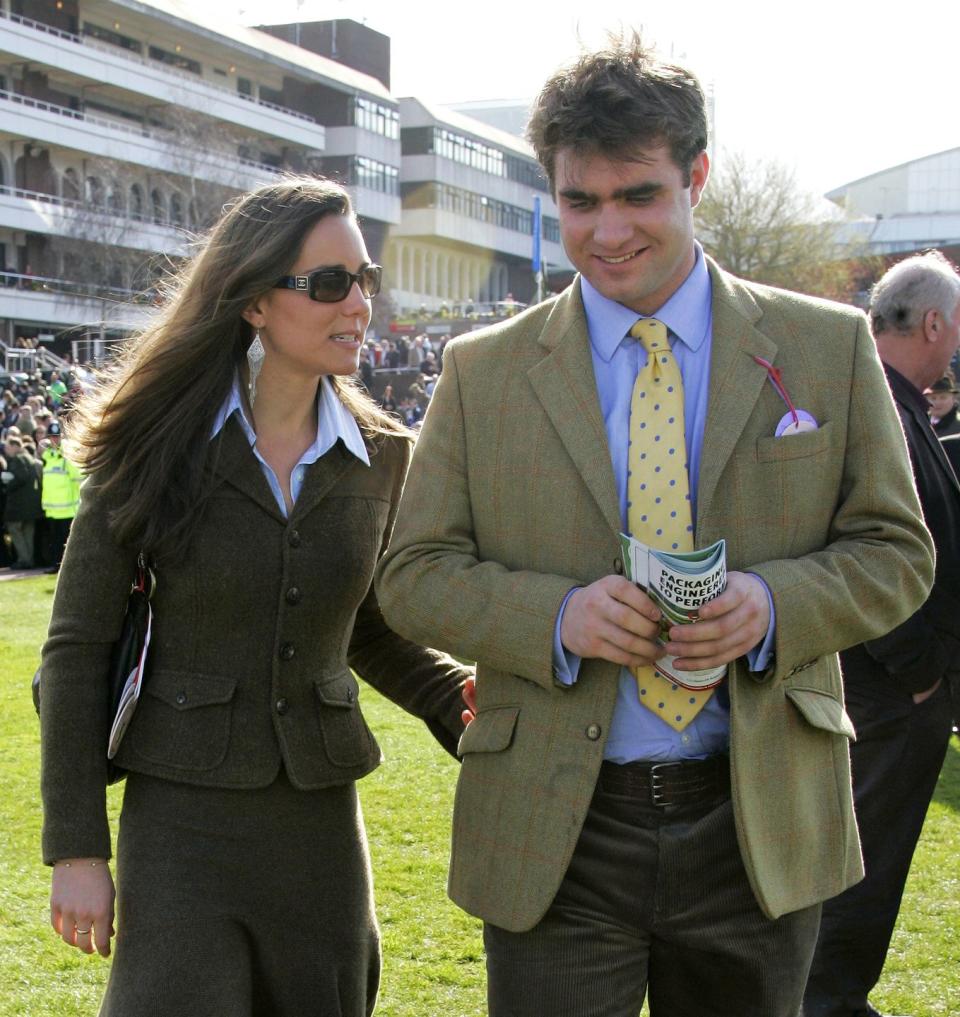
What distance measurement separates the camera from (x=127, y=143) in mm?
58594

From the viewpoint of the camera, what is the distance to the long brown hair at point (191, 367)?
10.3ft

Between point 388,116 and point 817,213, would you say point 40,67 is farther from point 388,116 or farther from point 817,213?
point 817,213

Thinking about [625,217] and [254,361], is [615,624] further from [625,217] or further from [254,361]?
[254,361]

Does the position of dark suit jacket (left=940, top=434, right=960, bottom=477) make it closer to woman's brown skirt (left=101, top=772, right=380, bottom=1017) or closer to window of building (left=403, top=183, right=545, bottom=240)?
woman's brown skirt (left=101, top=772, right=380, bottom=1017)

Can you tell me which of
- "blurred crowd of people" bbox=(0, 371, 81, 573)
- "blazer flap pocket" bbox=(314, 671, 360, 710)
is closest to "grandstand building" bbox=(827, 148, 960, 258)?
"blurred crowd of people" bbox=(0, 371, 81, 573)

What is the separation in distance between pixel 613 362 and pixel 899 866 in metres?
2.42

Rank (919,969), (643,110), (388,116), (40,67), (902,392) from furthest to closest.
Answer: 1. (388,116)
2. (40,67)
3. (919,969)
4. (902,392)
5. (643,110)

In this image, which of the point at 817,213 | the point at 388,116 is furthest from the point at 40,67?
the point at 817,213

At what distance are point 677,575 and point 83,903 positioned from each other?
1.52 meters

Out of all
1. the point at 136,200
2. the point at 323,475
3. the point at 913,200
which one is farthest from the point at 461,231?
the point at 323,475

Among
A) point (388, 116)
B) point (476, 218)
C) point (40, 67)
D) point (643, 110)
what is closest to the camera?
point (643, 110)

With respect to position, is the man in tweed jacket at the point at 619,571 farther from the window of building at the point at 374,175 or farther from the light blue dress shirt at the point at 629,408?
the window of building at the point at 374,175

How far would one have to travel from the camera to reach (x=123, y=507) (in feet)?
10.1

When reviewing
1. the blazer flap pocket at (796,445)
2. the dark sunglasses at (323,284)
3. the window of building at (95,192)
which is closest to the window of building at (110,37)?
the window of building at (95,192)
